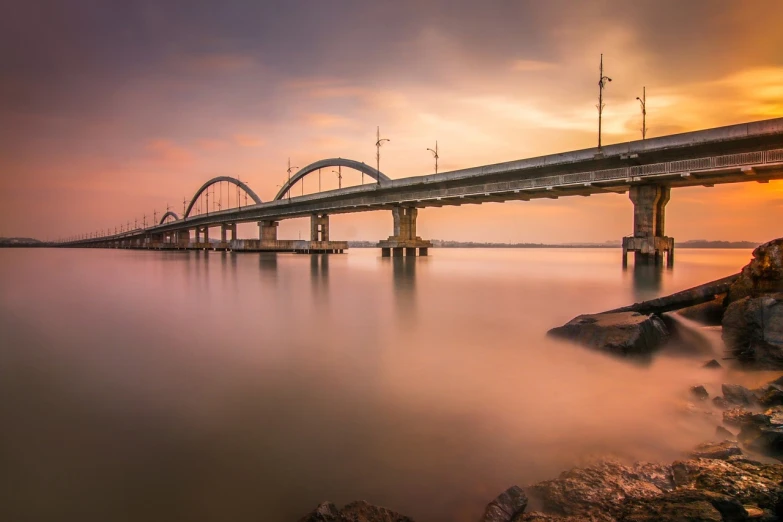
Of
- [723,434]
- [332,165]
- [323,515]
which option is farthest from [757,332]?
[332,165]

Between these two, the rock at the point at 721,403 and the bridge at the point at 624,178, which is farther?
the bridge at the point at 624,178

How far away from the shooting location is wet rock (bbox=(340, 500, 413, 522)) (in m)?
3.11

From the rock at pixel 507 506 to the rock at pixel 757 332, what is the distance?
19.9 feet

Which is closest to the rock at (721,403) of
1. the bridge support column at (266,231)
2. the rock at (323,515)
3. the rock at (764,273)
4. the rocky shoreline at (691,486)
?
the rocky shoreline at (691,486)

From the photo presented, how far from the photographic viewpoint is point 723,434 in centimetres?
446

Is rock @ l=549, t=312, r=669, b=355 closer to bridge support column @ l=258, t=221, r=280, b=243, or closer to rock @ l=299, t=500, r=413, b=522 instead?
rock @ l=299, t=500, r=413, b=522

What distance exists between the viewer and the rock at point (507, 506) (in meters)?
3.24

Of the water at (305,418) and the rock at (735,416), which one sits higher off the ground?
the rock at (735,416)

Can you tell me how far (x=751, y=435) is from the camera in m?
4.37

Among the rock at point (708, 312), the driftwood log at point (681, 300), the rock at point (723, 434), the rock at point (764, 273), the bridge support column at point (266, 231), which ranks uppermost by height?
the bridge support column at point (266, 231)

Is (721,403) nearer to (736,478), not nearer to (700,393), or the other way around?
(700,393)

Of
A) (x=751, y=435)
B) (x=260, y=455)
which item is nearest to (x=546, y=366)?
(x=751, y=435)

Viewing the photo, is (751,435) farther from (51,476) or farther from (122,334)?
(122,334)

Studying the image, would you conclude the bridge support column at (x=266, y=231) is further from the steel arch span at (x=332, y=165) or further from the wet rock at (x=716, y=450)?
the wet rock at (x=716, y=450)
